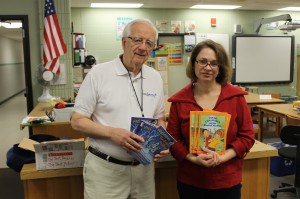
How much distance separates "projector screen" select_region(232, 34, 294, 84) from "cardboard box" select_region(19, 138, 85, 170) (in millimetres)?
5709

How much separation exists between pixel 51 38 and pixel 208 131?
3653mm

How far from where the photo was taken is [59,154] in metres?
1.99

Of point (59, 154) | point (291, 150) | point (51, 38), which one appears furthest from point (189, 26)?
point (59, 154)

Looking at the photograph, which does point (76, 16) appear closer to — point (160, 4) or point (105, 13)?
point (105, 13)

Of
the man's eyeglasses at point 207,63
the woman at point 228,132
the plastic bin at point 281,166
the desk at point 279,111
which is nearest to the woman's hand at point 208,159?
the woman at point 228,132

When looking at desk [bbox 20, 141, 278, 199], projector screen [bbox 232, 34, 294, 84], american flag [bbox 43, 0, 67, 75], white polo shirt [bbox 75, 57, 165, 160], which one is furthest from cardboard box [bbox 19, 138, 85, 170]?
projector screen [bbox 232, 34, 294, 84]

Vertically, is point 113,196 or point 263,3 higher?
point 263,3

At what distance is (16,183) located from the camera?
379 centimetres

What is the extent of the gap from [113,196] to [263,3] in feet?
19.4

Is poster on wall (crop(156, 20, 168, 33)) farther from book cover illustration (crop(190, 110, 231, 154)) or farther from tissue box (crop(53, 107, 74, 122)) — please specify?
book cover illustration (crop(190, 110, 231, 154))

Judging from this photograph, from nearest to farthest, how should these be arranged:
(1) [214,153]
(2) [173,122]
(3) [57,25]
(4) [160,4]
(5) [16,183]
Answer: (1) [214,153]
(2) [173,122]
(5) [16,183]
(3) [57,25]
(4) [160,4]

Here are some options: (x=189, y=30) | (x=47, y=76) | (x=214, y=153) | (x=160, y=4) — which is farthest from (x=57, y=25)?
(x=214, y=153)

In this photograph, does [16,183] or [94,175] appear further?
[16,183]

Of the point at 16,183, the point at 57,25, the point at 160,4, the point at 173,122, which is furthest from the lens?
the point at 160,4
